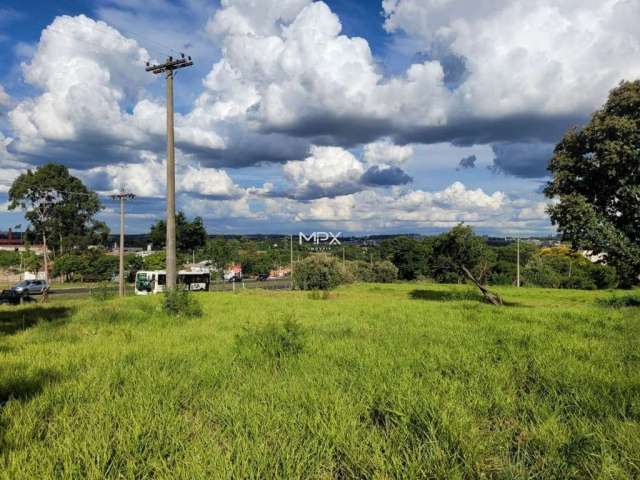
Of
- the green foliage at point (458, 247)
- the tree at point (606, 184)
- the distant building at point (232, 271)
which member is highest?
the tree at point (606, 184)

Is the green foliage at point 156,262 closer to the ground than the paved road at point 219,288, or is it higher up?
higher up

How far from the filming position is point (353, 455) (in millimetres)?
3334

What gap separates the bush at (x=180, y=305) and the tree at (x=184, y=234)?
1702 inches

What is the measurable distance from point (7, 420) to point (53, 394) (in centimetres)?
80

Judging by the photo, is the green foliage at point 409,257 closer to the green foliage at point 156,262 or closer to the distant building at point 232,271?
the distant building at point 232,271

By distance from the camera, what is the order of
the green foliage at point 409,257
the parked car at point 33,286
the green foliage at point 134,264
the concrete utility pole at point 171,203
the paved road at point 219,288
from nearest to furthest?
the concrete utility pole at point 171,203 < the parked car at point 33,286 < the paved road at point 219,288 < the green foliage at point 134,264 < the green foliage at point 409,257

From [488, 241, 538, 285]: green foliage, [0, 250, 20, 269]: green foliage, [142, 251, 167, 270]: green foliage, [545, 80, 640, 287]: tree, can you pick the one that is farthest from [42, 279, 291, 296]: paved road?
[0, 250, 20, 269]: green foliage

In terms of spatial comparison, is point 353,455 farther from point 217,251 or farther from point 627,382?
point 217,251

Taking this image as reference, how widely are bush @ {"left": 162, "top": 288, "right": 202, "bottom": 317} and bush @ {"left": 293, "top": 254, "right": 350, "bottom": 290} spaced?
1103 inches

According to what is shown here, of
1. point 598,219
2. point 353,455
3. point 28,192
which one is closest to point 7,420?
point 353,455

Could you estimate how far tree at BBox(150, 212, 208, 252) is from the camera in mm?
55219

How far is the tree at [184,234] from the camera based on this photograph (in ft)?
181

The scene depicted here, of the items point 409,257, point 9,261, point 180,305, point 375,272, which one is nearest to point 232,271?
point 409,257

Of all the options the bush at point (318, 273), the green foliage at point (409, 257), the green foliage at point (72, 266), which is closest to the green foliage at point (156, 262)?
the green foliage at point (72, 266)
